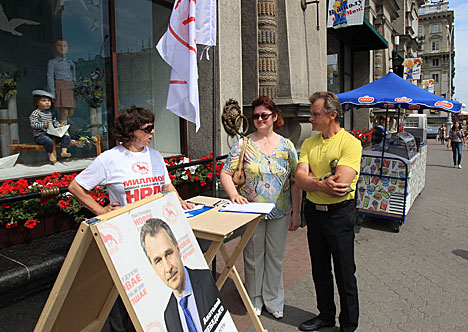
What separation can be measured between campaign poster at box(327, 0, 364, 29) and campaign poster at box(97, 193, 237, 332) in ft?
30.5

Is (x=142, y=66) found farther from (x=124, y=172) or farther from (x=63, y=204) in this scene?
(x=124, y=172)

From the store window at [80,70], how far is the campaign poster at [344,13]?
530cm

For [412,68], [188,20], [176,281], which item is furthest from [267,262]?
[412,68]

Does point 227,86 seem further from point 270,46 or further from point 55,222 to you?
point 55,222

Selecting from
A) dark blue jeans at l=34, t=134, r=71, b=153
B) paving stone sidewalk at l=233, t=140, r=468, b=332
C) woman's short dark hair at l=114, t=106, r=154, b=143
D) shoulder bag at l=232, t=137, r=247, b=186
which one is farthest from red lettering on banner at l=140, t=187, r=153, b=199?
dark blue jeans at l=34, t=134, r=71, b=153

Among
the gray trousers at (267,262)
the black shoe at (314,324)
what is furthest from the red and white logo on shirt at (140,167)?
the black shoe at (314,324)

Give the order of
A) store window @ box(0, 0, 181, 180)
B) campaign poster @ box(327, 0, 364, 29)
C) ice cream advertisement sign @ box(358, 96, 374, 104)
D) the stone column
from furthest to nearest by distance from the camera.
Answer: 1. campaign poster @ box(327, 0, 364, 29)
2. ice cream advertisement sign @ box(358, 96, 374, 104)
3. the stone column
4. store window @ box(0, 0, 181, 180)

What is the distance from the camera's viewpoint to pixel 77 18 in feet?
17.8

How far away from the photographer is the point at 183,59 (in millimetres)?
3494

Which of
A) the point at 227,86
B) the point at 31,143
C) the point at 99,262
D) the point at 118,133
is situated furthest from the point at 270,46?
the point at 99,262

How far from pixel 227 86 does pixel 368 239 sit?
3.49 m

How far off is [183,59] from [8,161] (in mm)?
2794

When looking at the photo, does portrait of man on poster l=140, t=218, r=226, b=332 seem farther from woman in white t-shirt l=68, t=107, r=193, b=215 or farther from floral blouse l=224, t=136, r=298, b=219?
floral blouse l=224, t=136, r=298, b=219

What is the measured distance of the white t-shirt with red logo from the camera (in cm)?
256
